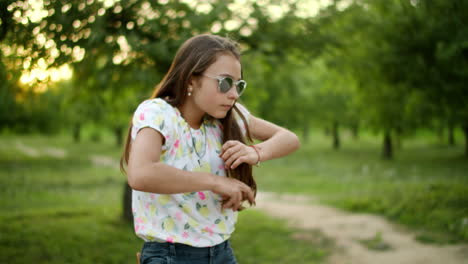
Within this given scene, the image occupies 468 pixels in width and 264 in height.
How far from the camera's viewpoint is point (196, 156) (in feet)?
6.05

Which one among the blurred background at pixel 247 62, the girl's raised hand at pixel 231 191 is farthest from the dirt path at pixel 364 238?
the girl's raised hand at pixel 231 191

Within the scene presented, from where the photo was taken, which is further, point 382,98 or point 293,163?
point 293,163

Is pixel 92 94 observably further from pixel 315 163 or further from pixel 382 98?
pixel 315 163

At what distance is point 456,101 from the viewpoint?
8555mm

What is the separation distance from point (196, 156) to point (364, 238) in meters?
5.79

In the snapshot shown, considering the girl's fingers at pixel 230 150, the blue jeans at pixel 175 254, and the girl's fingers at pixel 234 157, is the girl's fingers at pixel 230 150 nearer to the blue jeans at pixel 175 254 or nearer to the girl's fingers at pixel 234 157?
the girl's fingers at pixel 234 157

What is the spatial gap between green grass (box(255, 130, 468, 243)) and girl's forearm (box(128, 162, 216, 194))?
5.95 metres

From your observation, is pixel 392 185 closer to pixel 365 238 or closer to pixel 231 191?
pixel 365 238

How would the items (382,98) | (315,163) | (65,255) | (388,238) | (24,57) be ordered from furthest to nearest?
(315,163), (382,98), (388,238), (65,255), (24,57)

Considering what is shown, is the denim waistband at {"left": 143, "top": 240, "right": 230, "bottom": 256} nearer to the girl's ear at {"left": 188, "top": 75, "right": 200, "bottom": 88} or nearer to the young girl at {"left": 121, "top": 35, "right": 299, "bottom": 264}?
the young girl at {"left": 121, "top": 35, "right": 299, "bottom": 264}

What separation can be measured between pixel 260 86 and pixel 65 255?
4.20m

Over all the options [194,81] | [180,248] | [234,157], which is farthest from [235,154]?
[180,248]

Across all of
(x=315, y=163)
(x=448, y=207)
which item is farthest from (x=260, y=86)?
(x=315, y=163)

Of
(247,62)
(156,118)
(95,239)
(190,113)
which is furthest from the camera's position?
(95,239)
